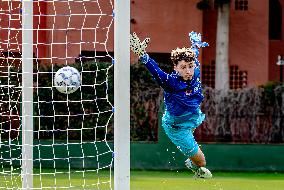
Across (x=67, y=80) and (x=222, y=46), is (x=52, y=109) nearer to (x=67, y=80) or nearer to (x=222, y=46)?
(x=222, y=46)

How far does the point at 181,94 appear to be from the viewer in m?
10.3

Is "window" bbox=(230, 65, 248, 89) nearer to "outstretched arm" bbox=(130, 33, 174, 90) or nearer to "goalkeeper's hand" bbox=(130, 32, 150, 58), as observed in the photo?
"outstretched arm" bbox=(130, 33, 174, 90)

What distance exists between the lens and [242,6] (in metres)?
25.4

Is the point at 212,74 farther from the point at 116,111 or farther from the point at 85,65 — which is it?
the point at 116,111

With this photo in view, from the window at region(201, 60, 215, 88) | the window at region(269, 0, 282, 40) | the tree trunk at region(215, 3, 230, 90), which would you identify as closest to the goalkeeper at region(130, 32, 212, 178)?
the tree trunk at region(215, 3, 230, 90)

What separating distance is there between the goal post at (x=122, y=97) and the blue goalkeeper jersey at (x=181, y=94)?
2743 millimetres

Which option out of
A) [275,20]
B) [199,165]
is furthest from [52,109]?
[275,20]

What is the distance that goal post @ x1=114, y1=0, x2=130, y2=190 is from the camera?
725cm

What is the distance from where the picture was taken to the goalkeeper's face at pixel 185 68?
10.2m

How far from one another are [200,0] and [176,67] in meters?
13.7

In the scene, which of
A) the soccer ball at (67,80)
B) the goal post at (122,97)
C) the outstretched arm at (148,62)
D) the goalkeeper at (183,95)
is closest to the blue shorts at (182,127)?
the goalkeeper at (183,95)

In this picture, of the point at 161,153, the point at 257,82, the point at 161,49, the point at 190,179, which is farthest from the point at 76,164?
the point at 257,82

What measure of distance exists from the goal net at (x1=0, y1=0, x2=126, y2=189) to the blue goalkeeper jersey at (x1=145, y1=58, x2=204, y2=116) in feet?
3.46

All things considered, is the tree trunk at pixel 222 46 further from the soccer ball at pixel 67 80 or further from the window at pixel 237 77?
the soccer ball at pixel 67 80
